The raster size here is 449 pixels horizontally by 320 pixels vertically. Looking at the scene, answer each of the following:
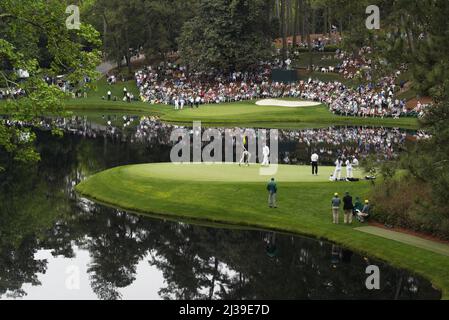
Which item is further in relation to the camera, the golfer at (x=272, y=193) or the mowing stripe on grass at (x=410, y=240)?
the golfer at (x=272, y=193)

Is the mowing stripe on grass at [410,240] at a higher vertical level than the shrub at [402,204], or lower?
lower

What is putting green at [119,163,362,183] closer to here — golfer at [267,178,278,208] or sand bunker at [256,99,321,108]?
golfer at [267,178,278,208]

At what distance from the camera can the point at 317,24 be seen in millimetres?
173375

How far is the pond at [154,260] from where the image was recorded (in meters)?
34.5

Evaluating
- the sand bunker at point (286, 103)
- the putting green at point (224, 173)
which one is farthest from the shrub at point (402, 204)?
the sand bunker at point (286, 103)

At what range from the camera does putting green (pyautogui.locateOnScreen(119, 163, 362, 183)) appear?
54719 mm

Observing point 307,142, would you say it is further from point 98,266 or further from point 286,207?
point 98,266

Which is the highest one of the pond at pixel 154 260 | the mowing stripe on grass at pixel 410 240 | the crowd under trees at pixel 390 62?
the crowd under trees at pixel 390 62

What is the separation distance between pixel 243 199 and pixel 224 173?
738 centimetres

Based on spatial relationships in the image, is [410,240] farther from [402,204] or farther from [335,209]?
[335,209]

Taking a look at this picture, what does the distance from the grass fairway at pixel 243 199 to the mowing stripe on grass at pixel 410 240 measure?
18.1 inches

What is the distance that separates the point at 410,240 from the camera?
1630 inches

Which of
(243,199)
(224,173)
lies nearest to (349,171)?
(243,199)

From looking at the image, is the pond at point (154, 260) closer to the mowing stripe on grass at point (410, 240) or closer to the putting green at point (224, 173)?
the mowing stripe on grass at point (410, 240)
